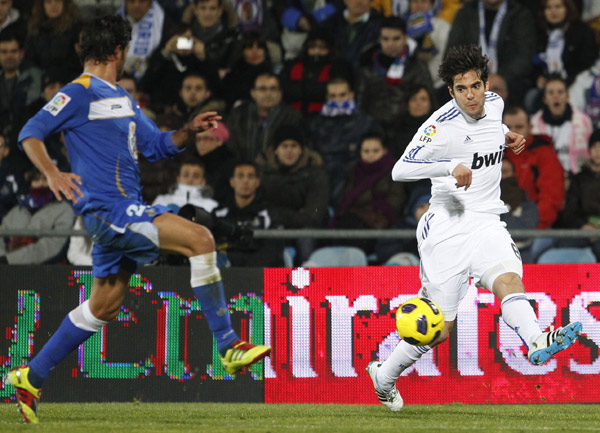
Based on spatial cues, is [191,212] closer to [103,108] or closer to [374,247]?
[103,108]

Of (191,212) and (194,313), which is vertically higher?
(191,212)

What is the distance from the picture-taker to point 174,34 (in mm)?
11891

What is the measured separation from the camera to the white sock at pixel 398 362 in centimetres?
691

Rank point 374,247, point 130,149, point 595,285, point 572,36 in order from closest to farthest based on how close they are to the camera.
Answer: point 130,149 < point 595,285 < point 374,247 < point 572,36

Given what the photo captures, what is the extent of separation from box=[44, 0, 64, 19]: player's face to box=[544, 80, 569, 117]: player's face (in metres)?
5.62

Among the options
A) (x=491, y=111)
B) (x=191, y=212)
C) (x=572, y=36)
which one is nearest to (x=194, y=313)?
(x=191, y=212)

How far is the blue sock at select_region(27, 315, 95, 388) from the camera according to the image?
6.35 m

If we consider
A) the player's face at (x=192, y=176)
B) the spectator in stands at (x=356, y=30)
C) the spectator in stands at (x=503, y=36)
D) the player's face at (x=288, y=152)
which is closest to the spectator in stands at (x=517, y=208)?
the spectator in stands at (x=503, y=36)

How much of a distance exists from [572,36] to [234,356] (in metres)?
7.17

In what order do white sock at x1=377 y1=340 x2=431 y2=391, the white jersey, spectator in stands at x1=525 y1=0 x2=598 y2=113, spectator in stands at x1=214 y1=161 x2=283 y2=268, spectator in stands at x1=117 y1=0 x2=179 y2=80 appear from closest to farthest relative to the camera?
the white jersey, white sock at x1=377 y1=340 x2=431 y2=391, spectator in stands at x1=214 y1=161 x2=283 y2=268, spectator in stands at x1=525 y1=0 x2=598 y2=113, spectator in stands at x1=117 y1=0 x2=179 y2=80

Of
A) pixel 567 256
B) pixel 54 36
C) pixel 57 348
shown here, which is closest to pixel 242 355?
Result: pixel 57 348

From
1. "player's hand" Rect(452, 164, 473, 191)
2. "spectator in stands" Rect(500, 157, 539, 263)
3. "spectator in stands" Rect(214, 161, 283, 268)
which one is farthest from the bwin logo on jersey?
"spectator in stands" Rect(500, 157, 539, 263)

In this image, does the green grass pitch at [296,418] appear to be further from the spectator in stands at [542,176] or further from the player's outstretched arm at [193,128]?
the spectator in stands at [542,176]

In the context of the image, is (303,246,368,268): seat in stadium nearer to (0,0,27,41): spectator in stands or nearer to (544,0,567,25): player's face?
(544,0,567,25): player's face
